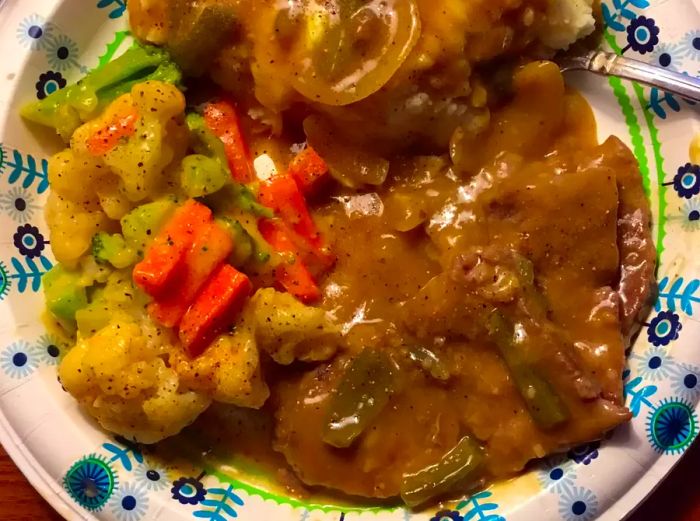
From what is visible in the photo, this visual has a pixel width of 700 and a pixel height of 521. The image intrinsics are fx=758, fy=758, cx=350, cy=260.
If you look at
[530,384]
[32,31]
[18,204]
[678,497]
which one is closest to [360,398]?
[530,384]

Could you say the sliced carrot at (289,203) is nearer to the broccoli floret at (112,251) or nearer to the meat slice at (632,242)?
the broccoli floret at (112,251)

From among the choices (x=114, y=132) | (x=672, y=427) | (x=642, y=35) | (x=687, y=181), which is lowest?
(x=672, y=427)

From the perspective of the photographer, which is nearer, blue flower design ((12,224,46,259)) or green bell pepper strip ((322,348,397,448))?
green bell pepper strip ((322,348,397,448))

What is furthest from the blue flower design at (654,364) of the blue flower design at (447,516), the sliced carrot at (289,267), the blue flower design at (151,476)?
the blue flower design at (151,476)

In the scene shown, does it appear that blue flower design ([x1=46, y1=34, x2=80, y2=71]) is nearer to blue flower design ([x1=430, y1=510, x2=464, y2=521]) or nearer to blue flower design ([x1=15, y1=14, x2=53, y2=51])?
blue flower design ([x1=15, y1=14, x2=53, y2=51])

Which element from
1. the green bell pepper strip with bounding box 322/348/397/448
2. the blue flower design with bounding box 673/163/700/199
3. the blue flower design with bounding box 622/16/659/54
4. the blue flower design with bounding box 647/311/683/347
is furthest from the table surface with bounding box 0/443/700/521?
the blue flower design with bounding box 622/16/659/54

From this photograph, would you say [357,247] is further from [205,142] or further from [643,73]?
[643,73]
